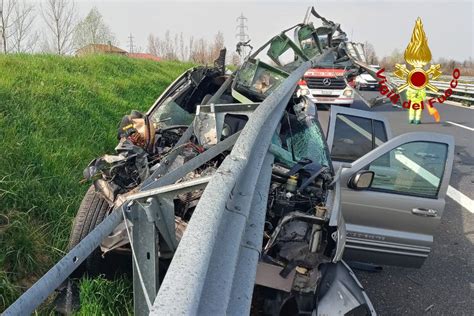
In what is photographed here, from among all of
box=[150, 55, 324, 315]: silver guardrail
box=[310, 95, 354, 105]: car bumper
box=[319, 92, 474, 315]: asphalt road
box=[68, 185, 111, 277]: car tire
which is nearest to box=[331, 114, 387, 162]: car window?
box=[319, 92, 474, 315]: asphalt road

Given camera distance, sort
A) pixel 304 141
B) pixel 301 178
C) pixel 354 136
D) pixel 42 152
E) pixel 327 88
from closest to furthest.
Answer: pixel 301 178
pixel 304 141
pixel 42 152
pixel 354 136
pixel 327 88

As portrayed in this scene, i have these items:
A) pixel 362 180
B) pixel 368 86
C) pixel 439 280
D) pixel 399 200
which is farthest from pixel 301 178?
pixel 368 86

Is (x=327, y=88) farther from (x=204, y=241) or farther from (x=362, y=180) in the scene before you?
(x=204, y=241)

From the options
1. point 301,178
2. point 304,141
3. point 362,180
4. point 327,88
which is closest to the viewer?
point 301,178

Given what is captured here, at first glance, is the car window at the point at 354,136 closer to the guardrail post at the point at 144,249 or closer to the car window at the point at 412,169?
the car window at the point at 412,169

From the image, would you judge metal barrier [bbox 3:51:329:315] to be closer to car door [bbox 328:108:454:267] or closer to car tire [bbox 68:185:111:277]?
car tire [bbox 68:185:111:277]

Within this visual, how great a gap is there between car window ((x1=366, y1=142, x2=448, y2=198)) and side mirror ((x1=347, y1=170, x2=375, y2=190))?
200 mm

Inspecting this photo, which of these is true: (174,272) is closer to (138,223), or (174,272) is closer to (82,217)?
(138,223)

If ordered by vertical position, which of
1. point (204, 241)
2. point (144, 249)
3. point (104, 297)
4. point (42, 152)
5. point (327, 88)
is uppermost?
point (327, 88)

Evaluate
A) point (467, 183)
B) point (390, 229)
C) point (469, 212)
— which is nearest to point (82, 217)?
point (390, 229)

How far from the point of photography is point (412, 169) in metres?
3.56

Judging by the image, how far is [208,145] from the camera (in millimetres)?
2928

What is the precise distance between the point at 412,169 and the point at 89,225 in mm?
2713

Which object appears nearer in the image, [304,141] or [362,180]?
[362,180]
